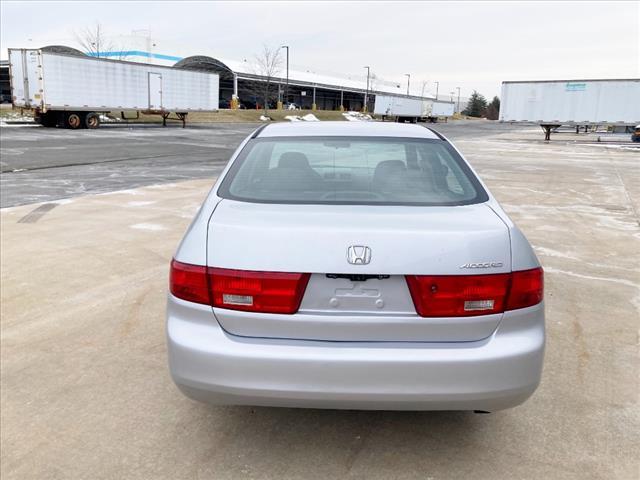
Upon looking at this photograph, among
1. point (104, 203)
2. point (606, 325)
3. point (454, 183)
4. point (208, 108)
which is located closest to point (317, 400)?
point (454, 183)

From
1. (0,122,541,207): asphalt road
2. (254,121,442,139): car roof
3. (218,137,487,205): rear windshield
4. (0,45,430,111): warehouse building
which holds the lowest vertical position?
(0,122,541,207): asphalt road

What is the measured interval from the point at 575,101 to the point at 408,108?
135 feet

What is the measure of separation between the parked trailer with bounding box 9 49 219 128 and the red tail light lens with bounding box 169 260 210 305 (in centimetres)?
3157

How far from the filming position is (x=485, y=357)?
7.84 feet

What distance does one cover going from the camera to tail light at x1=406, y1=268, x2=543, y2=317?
7.83ft

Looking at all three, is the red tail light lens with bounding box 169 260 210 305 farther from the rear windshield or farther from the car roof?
the car roof

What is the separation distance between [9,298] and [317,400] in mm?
3721

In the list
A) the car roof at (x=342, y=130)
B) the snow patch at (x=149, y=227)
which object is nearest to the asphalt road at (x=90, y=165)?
the snow patch at (x=149, y=227)

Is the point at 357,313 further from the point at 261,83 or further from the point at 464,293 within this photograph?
the point at 261,83

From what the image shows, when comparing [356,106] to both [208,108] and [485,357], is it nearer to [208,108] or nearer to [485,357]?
[208,108]

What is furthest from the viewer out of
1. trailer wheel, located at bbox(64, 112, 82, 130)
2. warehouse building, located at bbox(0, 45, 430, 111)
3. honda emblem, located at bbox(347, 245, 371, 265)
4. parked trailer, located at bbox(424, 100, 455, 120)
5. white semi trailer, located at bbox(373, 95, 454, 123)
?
parked trailer, located at bbox(424, 100, 455, 120)

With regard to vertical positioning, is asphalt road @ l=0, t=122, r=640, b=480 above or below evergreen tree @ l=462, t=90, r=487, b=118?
below

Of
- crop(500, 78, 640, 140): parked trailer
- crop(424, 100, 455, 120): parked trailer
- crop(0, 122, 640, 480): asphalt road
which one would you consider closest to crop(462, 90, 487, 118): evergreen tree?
crop(424, 100, 455, 120): parked trailer

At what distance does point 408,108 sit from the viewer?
252 ft
